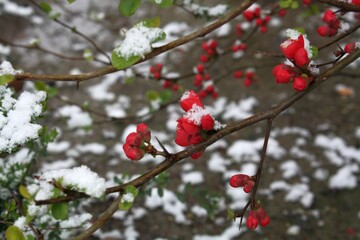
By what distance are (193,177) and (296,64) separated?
5.78 ft

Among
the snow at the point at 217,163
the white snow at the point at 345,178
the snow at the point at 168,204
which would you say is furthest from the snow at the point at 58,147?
the white snow at the point at 345,178

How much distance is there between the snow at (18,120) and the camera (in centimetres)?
103

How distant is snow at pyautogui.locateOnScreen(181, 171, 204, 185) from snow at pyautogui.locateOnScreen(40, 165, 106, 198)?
69.2 inches

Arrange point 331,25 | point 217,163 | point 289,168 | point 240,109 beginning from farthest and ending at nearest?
point 240,109
point 217,163
point 289,168
point 331,25

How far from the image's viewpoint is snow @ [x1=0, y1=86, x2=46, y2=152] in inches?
40.4

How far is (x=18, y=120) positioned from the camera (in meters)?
1.04

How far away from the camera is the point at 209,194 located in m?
2.11

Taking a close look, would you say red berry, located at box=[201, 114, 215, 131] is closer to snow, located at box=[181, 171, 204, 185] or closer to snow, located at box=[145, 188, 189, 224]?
snow, located at box=[145, 188, 189, 224]

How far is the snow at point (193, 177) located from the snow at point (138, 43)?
69.5 inches

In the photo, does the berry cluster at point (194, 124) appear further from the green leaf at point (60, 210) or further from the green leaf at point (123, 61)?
the green leaf at point (60, 210)

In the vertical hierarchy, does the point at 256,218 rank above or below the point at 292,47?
below

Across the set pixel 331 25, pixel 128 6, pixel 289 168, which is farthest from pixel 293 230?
pixel 128 6

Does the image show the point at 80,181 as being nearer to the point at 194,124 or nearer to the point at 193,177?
the point at 194,124

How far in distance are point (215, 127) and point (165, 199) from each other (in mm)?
1564
